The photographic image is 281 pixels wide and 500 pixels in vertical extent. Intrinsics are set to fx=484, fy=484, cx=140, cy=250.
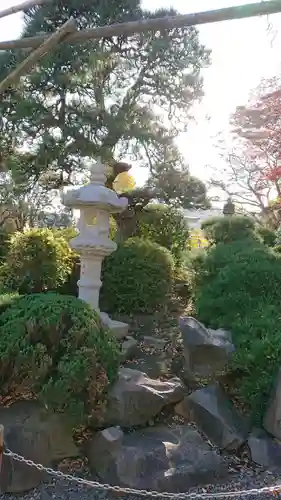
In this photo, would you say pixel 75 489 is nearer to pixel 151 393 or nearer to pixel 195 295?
pixel 151 393

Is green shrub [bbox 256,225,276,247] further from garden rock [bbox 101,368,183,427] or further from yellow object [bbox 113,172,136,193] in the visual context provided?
garden rock [bbox 101,368,183,427]

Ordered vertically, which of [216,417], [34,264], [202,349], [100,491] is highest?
[34,264]

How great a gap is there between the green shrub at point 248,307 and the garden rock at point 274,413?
8 centimetres

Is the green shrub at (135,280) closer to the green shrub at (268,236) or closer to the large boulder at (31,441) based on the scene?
the green shrub at (268,236)

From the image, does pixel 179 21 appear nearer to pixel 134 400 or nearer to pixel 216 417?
pixel 134 400

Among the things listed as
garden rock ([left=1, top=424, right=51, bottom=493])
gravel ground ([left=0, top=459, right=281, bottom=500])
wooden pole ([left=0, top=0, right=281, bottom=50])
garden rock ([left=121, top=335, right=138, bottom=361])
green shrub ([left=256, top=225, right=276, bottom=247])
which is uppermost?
wooden pole ([left=0, top=0, right=281, bottom=50])

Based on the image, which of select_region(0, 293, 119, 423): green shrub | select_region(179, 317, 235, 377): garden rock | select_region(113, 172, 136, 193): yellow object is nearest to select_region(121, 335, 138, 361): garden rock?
select_region(179, 317, 235, 377): garden rock

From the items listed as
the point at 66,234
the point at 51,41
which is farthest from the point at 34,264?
the point at 51,41

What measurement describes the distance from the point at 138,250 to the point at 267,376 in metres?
3.16

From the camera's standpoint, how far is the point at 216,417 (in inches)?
143

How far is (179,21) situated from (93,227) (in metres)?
3.25

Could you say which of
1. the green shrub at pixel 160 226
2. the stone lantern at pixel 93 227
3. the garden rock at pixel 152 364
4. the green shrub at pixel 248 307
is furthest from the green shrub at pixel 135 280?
the green shrub at pixel 160 226

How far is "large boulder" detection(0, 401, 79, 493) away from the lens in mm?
3121

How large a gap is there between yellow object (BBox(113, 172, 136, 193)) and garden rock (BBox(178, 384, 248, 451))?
4863mm
